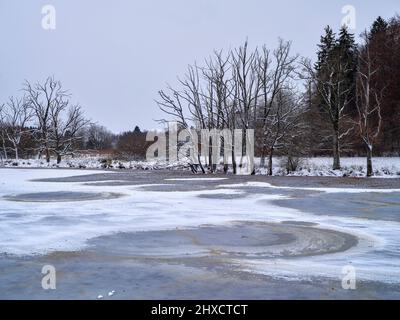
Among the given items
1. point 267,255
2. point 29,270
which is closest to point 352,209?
point 267,255

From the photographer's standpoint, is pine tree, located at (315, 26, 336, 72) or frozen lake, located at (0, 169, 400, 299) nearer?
frozen lake, located at (0, 169, 400, 299)

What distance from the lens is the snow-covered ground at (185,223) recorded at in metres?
7.00

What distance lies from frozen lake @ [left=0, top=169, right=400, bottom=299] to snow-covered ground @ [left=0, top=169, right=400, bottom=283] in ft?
0.08

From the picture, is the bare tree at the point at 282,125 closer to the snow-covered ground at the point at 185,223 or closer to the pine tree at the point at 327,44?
the pine tree at the point at 327,44

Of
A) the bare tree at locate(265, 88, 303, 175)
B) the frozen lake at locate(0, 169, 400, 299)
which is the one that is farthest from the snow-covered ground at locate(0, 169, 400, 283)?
the bare tree at locate(265, 88, 303, 175)

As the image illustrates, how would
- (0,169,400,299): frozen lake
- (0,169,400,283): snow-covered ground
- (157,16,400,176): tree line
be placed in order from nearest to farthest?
(0,169,400,299): frozen lake < (0,169,400,283): snow-covered ground < (157,16,400,176): tree line

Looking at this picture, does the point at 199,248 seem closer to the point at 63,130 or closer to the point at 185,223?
the point at 185,223

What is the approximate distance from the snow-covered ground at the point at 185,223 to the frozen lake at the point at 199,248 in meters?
0.02

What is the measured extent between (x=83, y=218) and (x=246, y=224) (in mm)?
3995

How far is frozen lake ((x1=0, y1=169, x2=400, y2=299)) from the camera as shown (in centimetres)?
579

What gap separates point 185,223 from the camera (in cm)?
1098

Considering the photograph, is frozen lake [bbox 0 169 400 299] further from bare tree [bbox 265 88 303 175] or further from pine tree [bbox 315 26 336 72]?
pine tree [bbox 315 26 336 72]

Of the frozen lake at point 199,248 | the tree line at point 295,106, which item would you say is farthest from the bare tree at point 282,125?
the frozen lake at point 199,248
